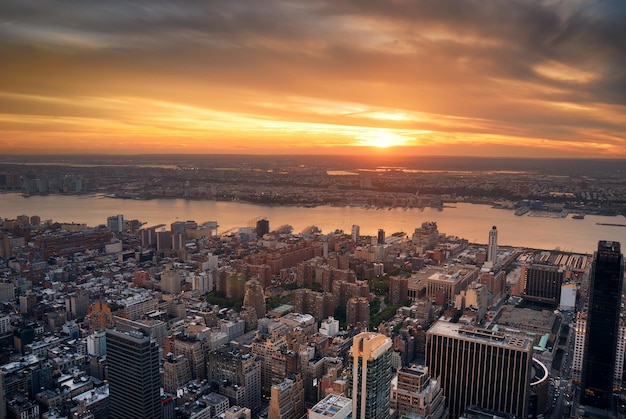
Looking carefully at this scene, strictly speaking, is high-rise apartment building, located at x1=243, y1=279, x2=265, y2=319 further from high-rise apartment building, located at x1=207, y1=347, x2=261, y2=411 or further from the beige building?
the beige building

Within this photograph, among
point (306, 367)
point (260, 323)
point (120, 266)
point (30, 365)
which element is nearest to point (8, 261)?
point (120, 266)

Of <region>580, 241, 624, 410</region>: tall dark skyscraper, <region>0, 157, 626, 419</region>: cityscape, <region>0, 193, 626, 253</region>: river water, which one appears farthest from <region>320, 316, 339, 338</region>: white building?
<region>0, 193, 626, 253</region>: river water

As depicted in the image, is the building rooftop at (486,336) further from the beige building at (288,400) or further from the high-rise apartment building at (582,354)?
the beige building at (288,400)

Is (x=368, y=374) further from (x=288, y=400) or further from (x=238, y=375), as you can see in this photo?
(x=238, y=375)

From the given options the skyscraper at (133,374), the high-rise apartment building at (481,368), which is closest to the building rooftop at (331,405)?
the skyscraper at (133,374)

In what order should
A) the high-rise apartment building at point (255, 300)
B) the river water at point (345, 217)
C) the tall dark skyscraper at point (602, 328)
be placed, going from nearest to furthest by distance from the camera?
1. the tall dark skyscraper at point (602, 328)
2. the high-rise apartment building at point (255, 300)
3. the river water at point (345, 217)

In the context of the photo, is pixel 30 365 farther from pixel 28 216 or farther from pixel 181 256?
pixel 28 216
